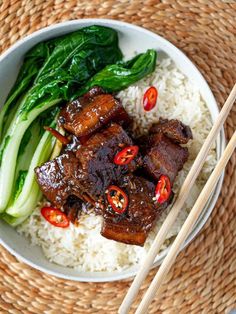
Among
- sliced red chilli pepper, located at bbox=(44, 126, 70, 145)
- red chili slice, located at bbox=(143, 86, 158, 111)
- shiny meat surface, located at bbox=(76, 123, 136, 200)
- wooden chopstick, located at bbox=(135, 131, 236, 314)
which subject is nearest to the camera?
wooden chopstick, located at bbox=(135, 131, 236, 314)

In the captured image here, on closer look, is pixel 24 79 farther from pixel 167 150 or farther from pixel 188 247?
pixel 188 247

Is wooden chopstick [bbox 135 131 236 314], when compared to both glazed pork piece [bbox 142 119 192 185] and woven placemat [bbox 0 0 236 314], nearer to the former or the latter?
glazed pork piece [bbox 142 119 192 185]

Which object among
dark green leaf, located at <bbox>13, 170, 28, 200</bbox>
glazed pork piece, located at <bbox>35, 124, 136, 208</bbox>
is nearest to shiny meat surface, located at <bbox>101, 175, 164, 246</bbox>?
glazed pork piece, located at <bbox>35, 124, 136, 208</bbox>

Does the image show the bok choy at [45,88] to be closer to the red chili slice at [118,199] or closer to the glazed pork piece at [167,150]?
the glazed pork piece at [167,150]

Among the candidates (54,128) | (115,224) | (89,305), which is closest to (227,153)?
(115,224)

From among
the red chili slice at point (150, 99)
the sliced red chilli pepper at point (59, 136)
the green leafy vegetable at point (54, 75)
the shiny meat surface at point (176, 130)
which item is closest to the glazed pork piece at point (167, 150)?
the shiny meat surface at point (176, 130)

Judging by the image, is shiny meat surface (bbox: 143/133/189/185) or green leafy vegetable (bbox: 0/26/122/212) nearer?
shiny meat surface (bbox: 143/133/189/185)
